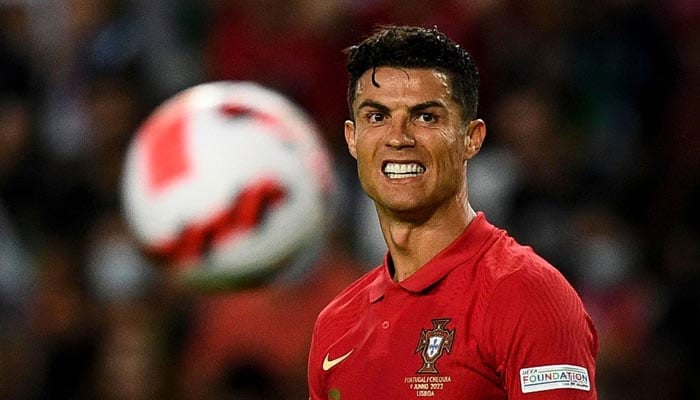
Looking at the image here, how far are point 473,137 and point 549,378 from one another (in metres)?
0.80

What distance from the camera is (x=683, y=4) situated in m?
8.69

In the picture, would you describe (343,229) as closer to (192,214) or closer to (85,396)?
(85,396)

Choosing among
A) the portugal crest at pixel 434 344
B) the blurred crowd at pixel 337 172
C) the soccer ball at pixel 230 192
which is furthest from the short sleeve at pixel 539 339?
the blurred crowd at pixel 337 172

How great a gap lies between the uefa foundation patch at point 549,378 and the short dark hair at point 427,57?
2.57 ft

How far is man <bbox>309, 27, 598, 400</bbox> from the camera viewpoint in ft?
11.7

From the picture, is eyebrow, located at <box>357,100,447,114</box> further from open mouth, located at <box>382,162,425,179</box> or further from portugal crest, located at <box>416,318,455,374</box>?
portugal crest, located at <box>416,318,455,374</box>

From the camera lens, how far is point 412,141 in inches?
153

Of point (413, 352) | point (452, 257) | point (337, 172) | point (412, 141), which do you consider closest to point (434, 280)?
point (452, 257)

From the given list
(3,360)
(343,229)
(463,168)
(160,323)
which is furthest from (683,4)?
(463,168)

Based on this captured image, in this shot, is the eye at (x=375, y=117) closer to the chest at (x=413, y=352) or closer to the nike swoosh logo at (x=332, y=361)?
the chest at (x=413, y=352)

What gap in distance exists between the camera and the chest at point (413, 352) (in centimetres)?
363

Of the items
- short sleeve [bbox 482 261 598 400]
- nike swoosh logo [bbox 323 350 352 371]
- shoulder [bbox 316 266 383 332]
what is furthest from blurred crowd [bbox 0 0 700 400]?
short sleeve [bbox 482 261 598 400]

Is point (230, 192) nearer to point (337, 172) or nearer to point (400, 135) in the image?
point (400, 135)

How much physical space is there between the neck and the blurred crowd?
2.80 metres
